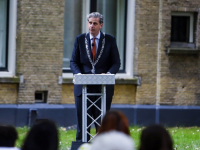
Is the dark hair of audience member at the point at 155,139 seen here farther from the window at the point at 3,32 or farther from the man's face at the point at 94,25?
the window at the point at 3,32

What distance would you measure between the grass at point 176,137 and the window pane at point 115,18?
2.26 metres

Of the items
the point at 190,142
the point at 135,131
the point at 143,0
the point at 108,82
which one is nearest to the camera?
the point at 108,82

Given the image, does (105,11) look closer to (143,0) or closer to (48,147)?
(143,0)

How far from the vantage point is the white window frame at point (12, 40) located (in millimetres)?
11883

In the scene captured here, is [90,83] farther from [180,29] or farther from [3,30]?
[180,29]

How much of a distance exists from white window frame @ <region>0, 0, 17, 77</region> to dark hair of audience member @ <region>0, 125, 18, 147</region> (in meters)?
7.72

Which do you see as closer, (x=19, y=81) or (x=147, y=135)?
(x=147, y=135)

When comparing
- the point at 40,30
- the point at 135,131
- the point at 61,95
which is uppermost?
the point at 40,30

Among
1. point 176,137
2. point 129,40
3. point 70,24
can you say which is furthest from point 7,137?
point 129,40

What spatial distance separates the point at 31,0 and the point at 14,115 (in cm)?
270

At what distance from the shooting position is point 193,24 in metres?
13.0

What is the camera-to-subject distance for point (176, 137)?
1068cm

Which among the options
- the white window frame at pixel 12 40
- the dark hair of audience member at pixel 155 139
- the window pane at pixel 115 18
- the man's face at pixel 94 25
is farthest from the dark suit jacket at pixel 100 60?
the window pane at pixel 115 18

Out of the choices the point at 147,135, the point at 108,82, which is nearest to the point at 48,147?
the point at 147,135
